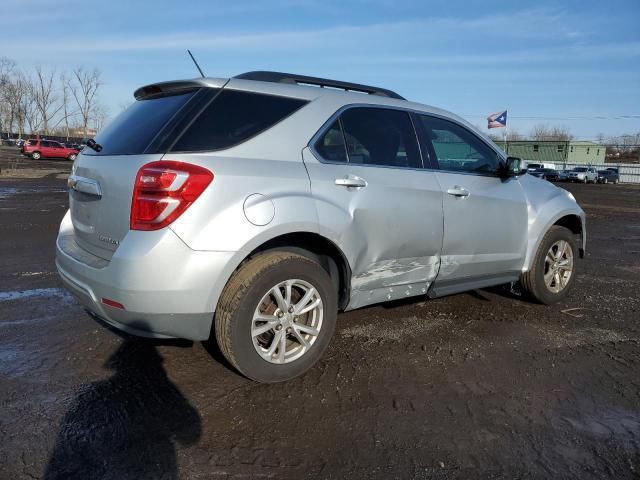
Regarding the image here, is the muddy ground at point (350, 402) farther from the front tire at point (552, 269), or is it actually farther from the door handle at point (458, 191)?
the door handle at point (458, 191)

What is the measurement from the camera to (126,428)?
104 inches

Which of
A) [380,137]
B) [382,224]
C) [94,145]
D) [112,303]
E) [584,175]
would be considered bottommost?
[584,175]

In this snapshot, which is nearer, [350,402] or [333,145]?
[350,402]

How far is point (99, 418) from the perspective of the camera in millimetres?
2727

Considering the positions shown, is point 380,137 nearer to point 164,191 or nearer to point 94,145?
point 164,191

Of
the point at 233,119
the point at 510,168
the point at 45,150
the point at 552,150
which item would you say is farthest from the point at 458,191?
the point at 552,150

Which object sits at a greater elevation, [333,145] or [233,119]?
[233,119]

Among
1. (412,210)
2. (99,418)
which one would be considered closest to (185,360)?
(99,418)

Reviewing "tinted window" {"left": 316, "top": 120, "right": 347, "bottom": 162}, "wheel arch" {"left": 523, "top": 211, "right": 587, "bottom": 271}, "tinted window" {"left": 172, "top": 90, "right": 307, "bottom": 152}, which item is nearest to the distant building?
"wheel arch" {"left": 523, "top": 211, "right": 587, "bottom": 271}

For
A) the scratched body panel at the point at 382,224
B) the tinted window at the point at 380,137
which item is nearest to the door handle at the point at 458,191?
the scratched body panel at the point at 382,224

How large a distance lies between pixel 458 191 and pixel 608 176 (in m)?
51.0

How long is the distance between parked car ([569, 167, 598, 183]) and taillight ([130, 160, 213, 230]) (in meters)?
48.6

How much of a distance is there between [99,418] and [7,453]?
44cm

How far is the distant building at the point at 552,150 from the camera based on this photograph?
7025cm
